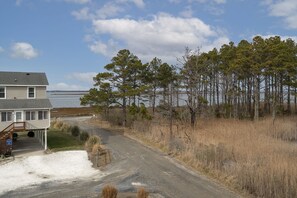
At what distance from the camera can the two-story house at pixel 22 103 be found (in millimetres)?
23194

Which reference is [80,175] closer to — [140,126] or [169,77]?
[140,126]

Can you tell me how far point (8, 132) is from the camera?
2267 cm

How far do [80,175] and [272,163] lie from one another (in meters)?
9.60

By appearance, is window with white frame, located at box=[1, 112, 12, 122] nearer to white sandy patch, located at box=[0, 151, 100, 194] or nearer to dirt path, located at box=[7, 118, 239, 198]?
white sandy patch, located at box=[0, 151, 100, 194]

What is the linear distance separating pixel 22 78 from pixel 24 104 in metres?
2.44

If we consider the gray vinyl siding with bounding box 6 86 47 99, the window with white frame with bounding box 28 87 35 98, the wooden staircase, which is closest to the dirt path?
the wooden staircase

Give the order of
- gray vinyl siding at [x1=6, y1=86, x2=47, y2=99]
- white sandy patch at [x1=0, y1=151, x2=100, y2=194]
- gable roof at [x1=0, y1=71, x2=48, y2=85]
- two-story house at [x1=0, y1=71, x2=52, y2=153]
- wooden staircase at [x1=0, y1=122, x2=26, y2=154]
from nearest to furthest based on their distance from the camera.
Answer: white sandy patch at [x1=0, y1=151, x2=100, y2=194] → wooden staircase at [x1=0, y1=122, x2=26, y2=154] → two-story house at [x1=0, y1=71, x2=52, y2=153] → gray vinyl siding at [x1=6, y1=86, x2=47, y2=99] → gable roof at [x1=0, y1=71, x2=48, y2=85]

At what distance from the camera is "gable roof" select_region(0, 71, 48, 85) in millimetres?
24531

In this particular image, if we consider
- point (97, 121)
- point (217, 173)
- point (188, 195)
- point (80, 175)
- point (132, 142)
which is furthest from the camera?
point (97, 121)

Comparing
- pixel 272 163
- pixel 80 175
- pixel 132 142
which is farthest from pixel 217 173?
pixel 132 142

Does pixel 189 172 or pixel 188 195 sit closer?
pixel 188 195

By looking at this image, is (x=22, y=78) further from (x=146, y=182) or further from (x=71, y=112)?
(x=71, y=112)

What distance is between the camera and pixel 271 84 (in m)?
41.1

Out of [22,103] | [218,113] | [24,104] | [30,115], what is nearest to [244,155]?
[30,115]
